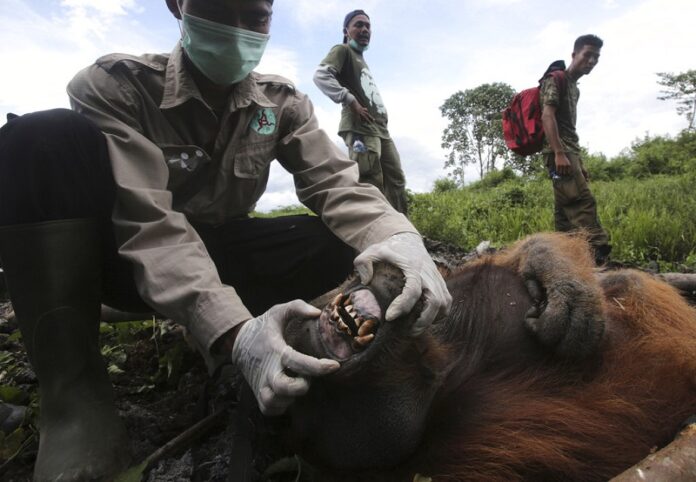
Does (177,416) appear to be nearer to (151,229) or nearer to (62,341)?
(62,341)

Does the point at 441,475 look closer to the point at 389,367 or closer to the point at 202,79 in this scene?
the point at 389,367

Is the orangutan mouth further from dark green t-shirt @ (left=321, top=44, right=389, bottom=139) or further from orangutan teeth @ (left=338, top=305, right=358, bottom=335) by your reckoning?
dark green t-shirt @ (left=321, top=44, right=389, bottom=139)

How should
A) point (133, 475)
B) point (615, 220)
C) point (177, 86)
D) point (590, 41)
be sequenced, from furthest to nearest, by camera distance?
point (615, 220), point (590, 41), point (177, 86), point (133, 475)

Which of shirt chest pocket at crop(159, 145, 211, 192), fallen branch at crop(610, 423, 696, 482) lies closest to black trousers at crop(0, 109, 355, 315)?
shirt chest pocket at crop(159, 145, 211, 192)

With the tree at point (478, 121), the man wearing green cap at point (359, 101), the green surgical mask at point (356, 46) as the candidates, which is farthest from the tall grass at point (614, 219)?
the tree at point (478, 121)

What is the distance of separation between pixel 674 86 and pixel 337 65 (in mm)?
15135

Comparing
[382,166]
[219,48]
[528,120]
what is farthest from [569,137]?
[219,48]

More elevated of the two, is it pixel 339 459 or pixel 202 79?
pixel 202 79

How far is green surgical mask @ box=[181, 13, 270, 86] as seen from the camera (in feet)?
5.74

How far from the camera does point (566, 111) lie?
4.46 m

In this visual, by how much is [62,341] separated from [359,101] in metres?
4.15

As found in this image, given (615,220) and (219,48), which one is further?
(615,220)

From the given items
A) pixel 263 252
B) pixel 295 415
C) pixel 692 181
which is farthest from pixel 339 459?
pixel 692 181

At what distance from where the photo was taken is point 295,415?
4.01 feet
